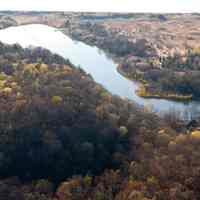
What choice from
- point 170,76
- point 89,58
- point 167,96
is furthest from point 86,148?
point 89,58

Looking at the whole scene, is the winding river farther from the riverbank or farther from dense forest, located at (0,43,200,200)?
dense forest, located at (0,43,200,200)

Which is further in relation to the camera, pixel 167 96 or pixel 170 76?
pixel 170 76

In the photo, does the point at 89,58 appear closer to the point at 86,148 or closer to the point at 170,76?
the point at 170,76

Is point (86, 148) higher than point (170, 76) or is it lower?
lower

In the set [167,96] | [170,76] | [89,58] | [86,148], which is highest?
[89,58]

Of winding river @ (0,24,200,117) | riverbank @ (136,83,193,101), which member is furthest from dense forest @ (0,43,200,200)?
riverbank @ (136,83,193,101)

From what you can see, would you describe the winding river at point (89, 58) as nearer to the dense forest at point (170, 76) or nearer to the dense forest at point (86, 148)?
the dense forest at point (170, 76)

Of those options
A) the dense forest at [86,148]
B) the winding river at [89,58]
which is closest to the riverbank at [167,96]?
the winding river at [89,58]
